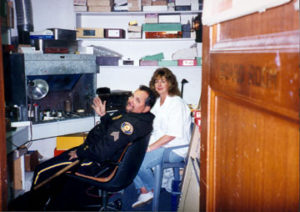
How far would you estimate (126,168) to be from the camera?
2.17 m

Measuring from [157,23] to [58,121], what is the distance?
160cm

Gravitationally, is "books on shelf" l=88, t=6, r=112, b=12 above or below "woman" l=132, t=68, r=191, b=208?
above

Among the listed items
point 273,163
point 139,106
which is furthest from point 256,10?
point 139,106

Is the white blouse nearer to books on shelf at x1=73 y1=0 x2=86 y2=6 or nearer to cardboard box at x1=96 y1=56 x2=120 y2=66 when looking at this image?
cardboard box at x1=96 y1=56 x2=120 y2=66

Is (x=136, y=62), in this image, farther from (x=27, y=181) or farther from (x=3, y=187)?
(x=3, y=187)

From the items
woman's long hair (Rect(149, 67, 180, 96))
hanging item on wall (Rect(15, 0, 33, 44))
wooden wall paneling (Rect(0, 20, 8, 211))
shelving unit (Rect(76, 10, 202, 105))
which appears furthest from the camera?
shelving unit (Rect(76, 10, 202, 105))

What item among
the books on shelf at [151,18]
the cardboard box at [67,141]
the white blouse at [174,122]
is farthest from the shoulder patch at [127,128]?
the books on shelf at [151,18]

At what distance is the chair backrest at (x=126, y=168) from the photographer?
2.15m

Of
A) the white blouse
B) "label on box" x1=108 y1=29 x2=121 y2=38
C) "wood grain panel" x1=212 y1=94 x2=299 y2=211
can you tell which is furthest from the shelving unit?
"wood grain panel" x1=212 y1=94 x2=299 y2=211

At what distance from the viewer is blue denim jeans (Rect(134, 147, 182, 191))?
2555 mm

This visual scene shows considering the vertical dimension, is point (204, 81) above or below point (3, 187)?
above

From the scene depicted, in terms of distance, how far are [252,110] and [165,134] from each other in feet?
6.58

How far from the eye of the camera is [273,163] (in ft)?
2.19

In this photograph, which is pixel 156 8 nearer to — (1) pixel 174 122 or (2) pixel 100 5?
(2) pixel 100 5
